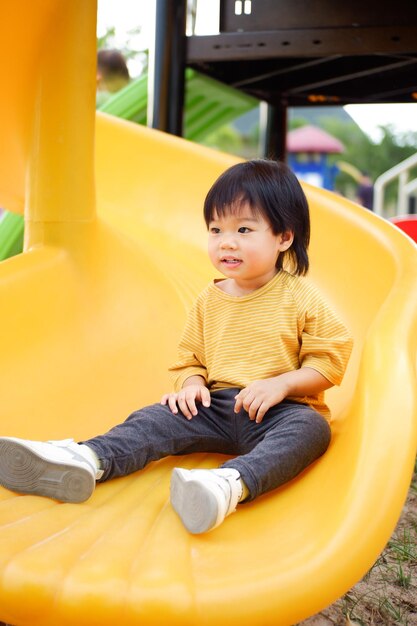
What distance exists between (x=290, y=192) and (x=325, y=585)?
702mm

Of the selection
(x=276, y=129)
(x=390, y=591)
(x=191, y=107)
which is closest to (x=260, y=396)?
(x=390, y=591)

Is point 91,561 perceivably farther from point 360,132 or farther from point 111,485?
point 360,132

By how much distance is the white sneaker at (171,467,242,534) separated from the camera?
3.46 ft

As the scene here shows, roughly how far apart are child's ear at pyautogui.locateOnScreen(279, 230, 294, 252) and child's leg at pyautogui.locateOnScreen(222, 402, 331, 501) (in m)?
0.29

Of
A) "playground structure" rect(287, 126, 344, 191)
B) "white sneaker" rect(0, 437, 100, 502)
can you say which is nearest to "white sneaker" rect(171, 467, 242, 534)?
"white sneaker" rect(0, 437, 100, 502)

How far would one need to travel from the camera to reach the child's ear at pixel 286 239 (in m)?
1.44

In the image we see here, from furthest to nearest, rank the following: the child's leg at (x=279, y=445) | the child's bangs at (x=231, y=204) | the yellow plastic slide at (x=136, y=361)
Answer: the child's bangs at (x=231, y=204), the child's leg at (x=279, y=445), the yellow plastic slide at (x=136, y=361)

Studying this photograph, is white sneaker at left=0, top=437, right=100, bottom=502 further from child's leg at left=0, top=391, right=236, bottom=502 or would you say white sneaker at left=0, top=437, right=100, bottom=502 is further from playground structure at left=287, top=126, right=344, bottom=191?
playground structure at left=287, top=126, right=344, bottom=191

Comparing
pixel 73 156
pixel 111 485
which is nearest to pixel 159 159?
pixel 73 156

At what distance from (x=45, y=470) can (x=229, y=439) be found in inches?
13.0

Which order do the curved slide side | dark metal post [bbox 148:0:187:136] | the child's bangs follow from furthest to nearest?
the curved slide side, dark metal post [bbox 148:0:187:136], the child's bangs

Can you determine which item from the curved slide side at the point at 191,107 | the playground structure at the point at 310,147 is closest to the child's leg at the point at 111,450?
the curved slide side at the point at 191,107

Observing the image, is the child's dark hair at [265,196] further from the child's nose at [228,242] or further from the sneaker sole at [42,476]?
the sneaker sole at [42,476]

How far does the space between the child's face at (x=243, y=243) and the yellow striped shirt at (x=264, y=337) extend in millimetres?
55
